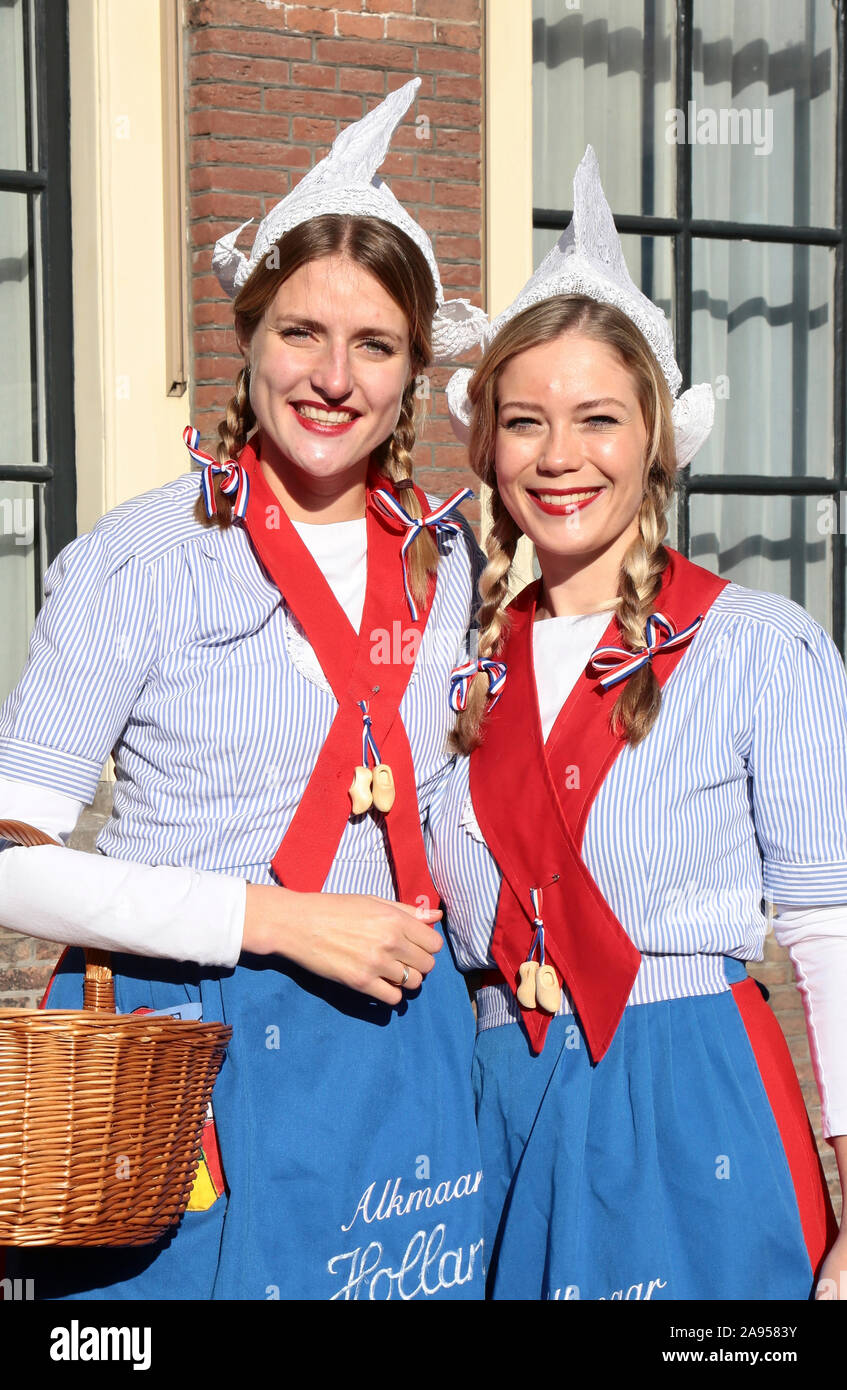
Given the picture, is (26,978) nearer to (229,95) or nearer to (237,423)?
(237,423)

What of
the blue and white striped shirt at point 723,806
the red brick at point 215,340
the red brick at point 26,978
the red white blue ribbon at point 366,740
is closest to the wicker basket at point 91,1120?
the red white blue ribbon at point 366,740

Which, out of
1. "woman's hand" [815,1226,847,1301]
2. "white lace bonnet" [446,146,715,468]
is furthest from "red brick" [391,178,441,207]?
"woman's hand" [815,1226,847,1301]

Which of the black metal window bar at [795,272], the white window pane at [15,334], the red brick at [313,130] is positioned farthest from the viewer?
the black metal window bar at [795,272]

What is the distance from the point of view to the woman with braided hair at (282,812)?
79.5 inches

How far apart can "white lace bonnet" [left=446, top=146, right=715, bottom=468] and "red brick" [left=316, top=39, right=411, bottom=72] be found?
238cm

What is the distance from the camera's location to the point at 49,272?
191 inches

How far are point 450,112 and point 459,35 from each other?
0.25 m

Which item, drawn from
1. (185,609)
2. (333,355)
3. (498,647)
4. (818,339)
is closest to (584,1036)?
(498,647)

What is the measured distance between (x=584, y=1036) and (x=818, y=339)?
4.45 m

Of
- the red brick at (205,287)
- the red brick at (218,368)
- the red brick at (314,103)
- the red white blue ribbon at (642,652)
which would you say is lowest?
the red white blue ribbon at (642,652)

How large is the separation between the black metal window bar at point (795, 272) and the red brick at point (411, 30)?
0.84m

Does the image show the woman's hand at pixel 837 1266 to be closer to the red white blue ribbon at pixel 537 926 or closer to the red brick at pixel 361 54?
the red white blue ribbon at pixel 537 926
